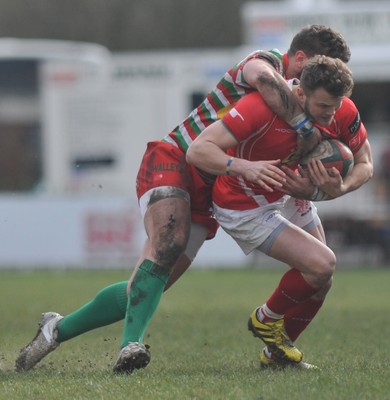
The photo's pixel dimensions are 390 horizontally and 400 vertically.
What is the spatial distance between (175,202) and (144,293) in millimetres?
512

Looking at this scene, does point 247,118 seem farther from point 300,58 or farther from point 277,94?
point 300,58

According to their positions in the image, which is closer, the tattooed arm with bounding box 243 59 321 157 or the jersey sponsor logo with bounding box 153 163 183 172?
the tattooed arm with bounding box 243 59 321 157

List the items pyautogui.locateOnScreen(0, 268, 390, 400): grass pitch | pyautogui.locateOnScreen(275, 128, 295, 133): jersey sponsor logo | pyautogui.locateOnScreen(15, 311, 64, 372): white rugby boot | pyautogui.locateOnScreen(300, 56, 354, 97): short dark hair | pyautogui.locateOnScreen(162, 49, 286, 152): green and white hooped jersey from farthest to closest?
pyautogui.locateOnScreen(15, 311, 64, 372): white rugby boot
pyautogui.locateOnScreen(162, 49, 286, 152): green and white hooped jersey
pyautogui.locateOnScreen(275, 128, 295, 133): jersey sponsor logo
pyautogui.locateOnScreen(300, 56, 354, 97): short dark hair
pyautogui.locateOnScreen(0, 268, 390, 400): grass pitch

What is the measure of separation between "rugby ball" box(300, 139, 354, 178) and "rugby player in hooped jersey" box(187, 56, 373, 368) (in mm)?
61

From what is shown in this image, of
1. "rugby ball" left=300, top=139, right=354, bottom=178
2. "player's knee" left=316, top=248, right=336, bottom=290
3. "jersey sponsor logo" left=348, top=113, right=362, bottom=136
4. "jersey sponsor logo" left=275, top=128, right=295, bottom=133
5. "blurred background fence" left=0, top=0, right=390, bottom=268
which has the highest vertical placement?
"jersey sponsor logo" left=275, top=128, right=295, bottom=133

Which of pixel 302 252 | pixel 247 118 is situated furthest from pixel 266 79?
pixel 302 252

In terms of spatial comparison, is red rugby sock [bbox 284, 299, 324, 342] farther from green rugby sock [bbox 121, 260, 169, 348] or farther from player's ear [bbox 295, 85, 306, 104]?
player's ear [bbox 295, 85, 306, 104]

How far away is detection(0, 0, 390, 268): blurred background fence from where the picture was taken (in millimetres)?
19250

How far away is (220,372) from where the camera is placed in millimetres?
6559

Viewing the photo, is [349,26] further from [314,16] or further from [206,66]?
[206,66]

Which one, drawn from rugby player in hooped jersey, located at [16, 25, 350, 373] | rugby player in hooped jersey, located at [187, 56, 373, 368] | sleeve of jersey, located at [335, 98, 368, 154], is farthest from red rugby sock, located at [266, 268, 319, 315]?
sleeve of jersey, located at [335, 98, 368, 154]

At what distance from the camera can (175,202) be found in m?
6.58

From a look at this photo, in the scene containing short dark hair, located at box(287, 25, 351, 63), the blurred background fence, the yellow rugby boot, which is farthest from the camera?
the blurred background fence

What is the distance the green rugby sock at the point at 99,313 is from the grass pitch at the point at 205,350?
23cm
